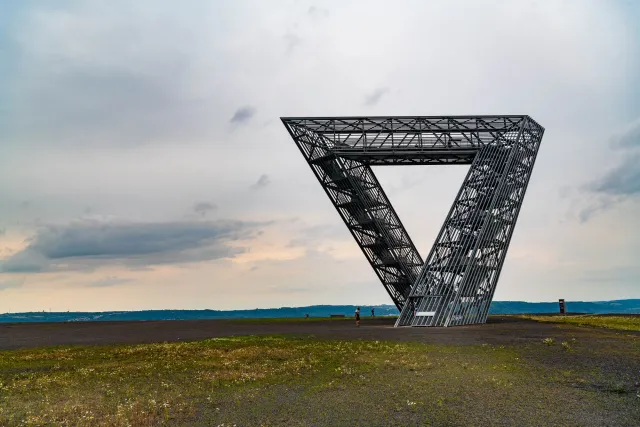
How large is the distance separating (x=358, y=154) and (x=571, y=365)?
113ft

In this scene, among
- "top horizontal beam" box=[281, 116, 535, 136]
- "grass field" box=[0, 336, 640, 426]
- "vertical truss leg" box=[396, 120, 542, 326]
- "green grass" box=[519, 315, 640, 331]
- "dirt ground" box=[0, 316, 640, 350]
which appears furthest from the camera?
"top horizontal beam" box=[281, 116, 535, 136]

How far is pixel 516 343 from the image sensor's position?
28672 millimetres

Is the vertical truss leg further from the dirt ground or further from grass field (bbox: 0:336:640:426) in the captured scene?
grass field (bbox: 0:336:640:426)

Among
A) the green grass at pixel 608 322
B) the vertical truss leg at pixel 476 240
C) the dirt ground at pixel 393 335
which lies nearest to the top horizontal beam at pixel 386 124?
the vertical truss leg at pixel 476 240

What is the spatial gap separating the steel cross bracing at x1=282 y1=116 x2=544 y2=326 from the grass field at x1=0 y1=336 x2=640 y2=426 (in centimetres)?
2266

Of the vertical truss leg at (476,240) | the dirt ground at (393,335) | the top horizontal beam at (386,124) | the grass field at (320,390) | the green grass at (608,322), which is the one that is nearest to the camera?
the grass field at (320,390)

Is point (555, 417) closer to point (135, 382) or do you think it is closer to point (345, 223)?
point (135, 382)

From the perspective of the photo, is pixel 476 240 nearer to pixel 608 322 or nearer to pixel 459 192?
pixel 459 192

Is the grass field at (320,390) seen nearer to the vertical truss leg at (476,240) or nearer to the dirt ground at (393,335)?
the dirt ground at (393,335)

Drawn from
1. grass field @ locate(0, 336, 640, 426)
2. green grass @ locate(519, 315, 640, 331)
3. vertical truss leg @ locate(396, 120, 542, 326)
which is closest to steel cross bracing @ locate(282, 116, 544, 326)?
vertical truss leg @ locate(396, 120, 542, 326)

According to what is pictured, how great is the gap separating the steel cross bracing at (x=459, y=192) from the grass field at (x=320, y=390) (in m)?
22.7

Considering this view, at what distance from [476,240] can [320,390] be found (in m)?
35.6

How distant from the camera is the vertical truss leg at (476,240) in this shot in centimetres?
4681

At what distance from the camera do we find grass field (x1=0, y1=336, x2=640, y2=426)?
12828mm
